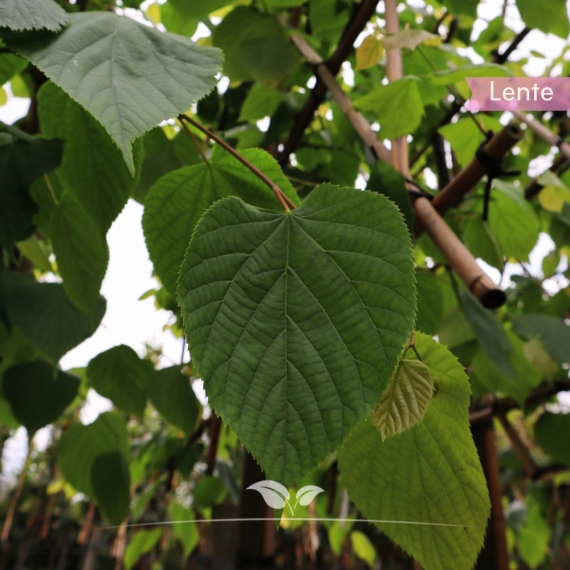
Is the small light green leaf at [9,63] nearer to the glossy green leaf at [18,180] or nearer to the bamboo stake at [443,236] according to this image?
the glossy green leaf at [18,180]

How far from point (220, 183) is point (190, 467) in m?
0.52

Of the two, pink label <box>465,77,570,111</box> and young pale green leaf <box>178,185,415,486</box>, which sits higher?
pink label <box>465,77,570,111</box>

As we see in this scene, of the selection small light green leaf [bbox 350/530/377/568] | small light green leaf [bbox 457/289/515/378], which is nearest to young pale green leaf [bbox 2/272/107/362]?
small light green leaf [bbox 457/289/515/378]

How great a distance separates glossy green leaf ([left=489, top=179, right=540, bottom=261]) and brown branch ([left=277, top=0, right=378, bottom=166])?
0.17 metres

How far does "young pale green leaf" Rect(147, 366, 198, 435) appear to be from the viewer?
48 cm

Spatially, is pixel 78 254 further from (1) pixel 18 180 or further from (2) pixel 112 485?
(2) pixel 112 485

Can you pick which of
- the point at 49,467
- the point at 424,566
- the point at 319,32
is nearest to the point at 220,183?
Result: the point at 424,566

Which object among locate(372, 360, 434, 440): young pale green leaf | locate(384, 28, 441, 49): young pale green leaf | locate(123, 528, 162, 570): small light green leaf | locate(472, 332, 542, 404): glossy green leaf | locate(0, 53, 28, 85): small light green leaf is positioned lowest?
locate(123, 528, 162, 570): small light green leaf

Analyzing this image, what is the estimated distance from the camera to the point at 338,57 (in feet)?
1.44

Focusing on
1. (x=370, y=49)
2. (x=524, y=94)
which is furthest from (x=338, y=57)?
(x=524, y=94)

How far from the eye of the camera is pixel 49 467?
7.66 ft

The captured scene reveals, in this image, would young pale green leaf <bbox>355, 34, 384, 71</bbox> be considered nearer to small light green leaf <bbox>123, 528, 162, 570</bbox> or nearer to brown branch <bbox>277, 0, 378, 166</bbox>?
brown branch <bbox>277, 0, 378, 166</bbox>

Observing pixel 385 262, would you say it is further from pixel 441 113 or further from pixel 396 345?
pixel 441 113

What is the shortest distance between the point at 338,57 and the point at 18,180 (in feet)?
0.89
